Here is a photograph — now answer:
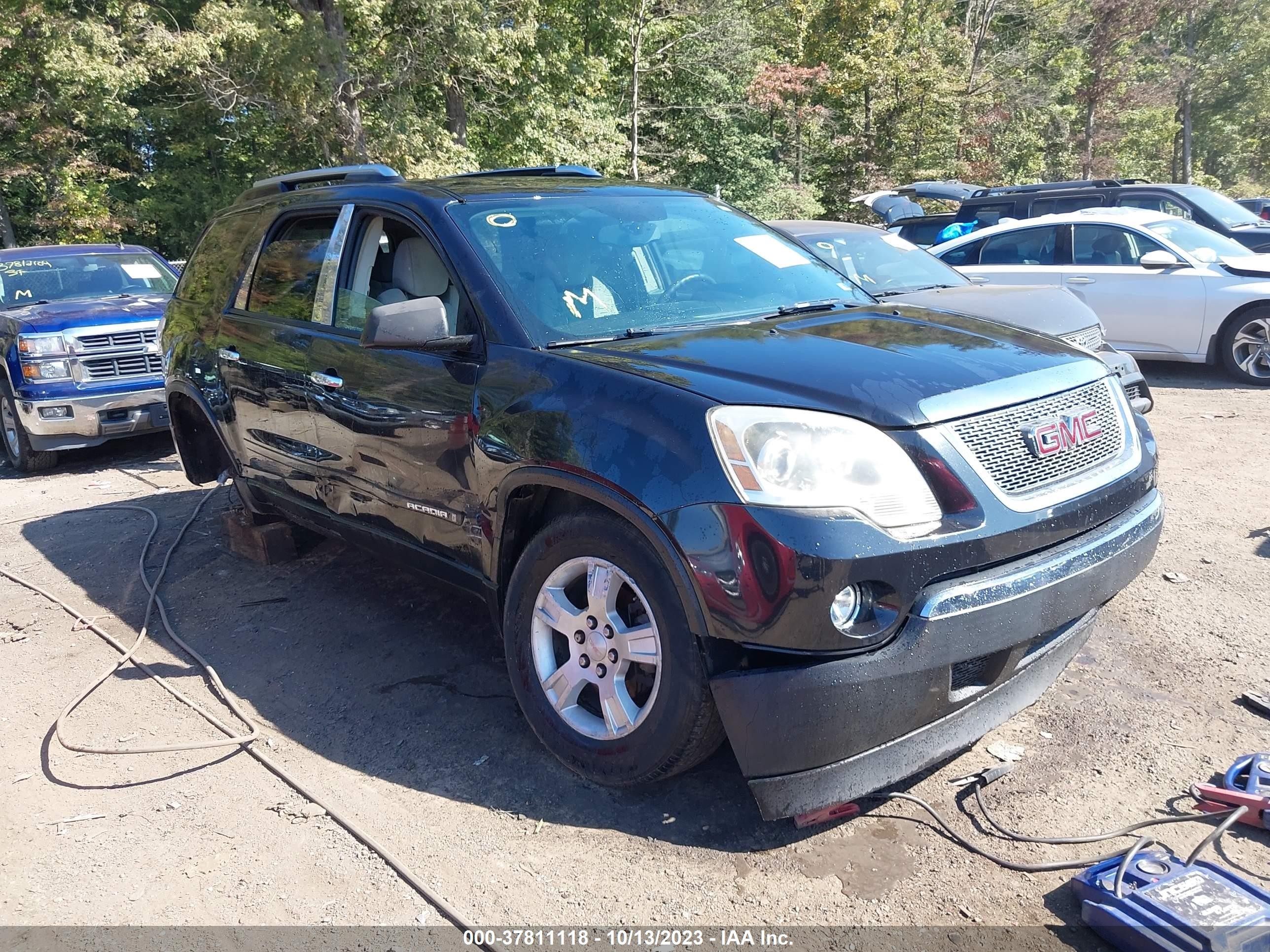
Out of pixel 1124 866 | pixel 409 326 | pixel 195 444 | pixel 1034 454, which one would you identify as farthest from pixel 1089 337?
pixel 195 444

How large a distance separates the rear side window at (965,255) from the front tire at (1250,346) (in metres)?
2.47

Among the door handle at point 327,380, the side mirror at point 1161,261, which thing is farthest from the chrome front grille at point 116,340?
the side mirror at point 1161,261

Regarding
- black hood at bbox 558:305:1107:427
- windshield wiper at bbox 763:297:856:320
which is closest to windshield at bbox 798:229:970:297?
windshield wiper at bbox 763:297:856:320

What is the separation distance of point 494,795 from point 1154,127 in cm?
4545

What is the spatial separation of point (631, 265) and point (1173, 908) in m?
2.69

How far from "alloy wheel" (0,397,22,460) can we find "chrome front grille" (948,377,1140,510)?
8558mm

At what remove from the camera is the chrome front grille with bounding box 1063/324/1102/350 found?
6.83 metres

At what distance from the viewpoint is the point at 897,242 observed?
8.23 m

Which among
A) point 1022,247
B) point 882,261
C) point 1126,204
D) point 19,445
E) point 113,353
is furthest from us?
point 1126,204

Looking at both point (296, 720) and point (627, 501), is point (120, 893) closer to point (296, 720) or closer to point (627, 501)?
point (296, 720)

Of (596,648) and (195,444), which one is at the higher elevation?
(195,444)

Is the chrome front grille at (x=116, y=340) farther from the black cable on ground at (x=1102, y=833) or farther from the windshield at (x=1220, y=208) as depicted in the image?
the windshield at (x=1220, y=208)

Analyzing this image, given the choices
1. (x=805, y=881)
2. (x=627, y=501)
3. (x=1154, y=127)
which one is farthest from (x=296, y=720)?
(x=1154, y=127)

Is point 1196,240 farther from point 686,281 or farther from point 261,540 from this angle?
point 261,540
